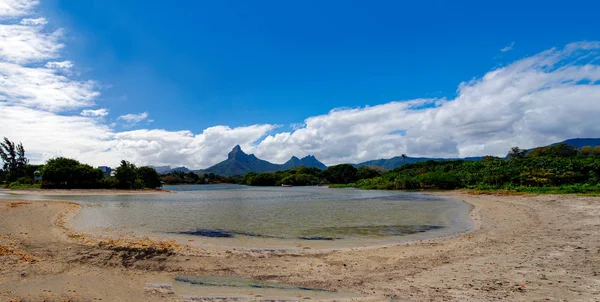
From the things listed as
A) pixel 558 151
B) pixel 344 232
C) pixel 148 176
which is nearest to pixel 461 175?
pixel 558 151

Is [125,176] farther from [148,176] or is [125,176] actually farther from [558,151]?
[558,151]

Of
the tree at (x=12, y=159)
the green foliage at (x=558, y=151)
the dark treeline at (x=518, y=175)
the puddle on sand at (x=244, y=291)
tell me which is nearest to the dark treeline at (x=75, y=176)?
the tree at (x=12, y=159)

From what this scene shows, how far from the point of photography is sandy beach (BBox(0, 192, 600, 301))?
22.2 feet

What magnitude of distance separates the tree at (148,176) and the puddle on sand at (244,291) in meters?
97.8

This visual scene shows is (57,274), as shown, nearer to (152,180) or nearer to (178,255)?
(178,255)

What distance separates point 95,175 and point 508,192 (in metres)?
88.9

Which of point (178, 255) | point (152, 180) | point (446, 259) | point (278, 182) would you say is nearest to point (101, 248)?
point (178, 255)

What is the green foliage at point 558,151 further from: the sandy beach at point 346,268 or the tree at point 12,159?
the tree at point 12,159

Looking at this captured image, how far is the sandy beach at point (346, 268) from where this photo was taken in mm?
6770

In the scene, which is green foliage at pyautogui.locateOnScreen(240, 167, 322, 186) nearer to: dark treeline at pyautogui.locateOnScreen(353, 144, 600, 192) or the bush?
dark treeline at pyautogui.locateOnScreen(353, 144, 600, 192)

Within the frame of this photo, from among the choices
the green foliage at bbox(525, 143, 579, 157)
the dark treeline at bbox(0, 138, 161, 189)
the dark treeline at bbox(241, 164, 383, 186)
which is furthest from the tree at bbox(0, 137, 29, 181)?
the green foliage at bbox(525, 143, 579, 157)

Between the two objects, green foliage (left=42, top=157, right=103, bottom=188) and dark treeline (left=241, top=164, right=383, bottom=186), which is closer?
green foliage (left=42, top=157, right=103, bottom=188)

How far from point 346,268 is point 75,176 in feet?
276

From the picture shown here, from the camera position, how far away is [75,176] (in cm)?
7231
